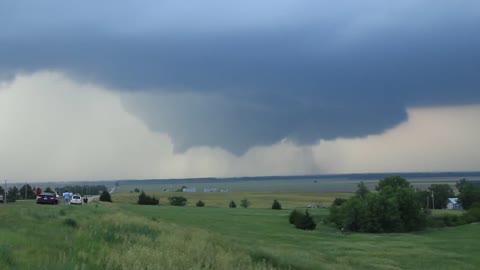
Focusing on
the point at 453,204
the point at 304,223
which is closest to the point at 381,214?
the point at 304,223

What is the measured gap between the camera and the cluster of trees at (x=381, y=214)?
83125 mm

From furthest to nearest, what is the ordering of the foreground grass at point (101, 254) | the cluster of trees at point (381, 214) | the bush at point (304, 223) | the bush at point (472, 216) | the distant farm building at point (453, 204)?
the distant farm building at point (453, 204) < the bush at point (472, 216) < the cluster of trees at point (381, 214) < the bush at point (304, 223) < the foreground grass at point (101, 254)

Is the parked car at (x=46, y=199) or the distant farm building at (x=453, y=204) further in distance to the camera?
the distant farm building at (x=453, y=204)

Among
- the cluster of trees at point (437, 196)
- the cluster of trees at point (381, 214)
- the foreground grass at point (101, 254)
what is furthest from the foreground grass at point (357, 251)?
the cluster of trees at point (437, 196)

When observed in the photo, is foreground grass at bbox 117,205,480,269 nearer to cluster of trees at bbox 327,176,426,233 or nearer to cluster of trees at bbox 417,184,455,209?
cluster of trees at bbox 327,176,426,233

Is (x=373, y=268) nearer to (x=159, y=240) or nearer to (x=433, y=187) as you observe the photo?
(x=159, y=240)

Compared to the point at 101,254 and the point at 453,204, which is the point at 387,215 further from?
the point at 101,254

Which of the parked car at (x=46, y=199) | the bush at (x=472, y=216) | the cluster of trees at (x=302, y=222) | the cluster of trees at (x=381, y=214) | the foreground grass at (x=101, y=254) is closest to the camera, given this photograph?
the foreground grass at (x=101, y=254)

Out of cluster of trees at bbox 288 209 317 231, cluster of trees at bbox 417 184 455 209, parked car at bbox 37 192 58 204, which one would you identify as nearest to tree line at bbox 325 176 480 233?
cluster of trees at bbox 288 209 317 231

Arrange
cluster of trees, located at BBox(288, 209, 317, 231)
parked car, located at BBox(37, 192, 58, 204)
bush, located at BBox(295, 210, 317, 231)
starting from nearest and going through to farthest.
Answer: parked car, located at BBox(37, 192, 58, 204) → bush, located at BBox(295, 210, 317, 231) → cluster of trees, located at BBox(288, 209, 317, 231)

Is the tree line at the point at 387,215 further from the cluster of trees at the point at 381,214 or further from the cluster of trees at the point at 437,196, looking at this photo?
the cluster of trees at the point at 437,196

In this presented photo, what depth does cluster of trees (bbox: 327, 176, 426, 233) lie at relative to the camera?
83125mm

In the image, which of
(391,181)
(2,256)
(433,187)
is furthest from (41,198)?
(433,187)

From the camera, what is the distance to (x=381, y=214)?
3285 inches
